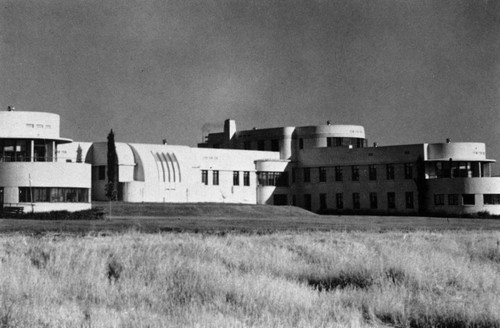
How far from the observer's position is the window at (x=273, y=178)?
253ft

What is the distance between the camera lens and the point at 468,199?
67562 mm

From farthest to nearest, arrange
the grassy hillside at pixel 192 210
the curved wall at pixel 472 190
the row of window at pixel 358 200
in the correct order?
the row of window at pixel 358 200 < the curved wall at pixel 472 190 < the grassy hillside at pixel 192 210

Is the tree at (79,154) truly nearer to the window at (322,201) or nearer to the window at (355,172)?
the window at (322,201)

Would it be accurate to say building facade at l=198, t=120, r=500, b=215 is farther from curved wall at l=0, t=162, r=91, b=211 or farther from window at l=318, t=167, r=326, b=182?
curved wall at l=0, t=162, r=91, b=211

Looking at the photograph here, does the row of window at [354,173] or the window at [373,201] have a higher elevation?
the row of window at [354,173]

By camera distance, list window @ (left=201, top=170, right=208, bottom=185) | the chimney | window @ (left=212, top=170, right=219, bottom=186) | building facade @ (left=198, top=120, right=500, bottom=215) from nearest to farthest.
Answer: building facade @ (left=198, top=120, right=500, bottom=215)
window @ (left=201, top=170, right=208, bottom=185)
window @ (left=212, top=170, right=219, bottom=186)
the chimney

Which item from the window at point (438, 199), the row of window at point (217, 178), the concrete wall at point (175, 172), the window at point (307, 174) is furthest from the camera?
the window at point (307, 174)

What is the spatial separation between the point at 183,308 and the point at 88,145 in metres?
52.4

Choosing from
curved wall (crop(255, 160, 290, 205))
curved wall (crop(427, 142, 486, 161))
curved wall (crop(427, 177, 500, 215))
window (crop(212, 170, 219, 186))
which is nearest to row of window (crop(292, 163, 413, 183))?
curved wall (crop(255, 160, 290, 205))

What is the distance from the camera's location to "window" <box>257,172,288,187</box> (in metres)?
77.2

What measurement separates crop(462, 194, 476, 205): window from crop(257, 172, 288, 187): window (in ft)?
63.9

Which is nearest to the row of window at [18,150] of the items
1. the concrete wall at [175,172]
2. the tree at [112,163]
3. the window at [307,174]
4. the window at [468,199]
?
the tree at [112,163]

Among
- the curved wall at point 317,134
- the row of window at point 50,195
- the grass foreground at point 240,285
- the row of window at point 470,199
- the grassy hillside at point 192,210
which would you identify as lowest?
the grass foreground at point 240,285

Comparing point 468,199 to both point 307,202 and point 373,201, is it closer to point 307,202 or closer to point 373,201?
point 373,201
